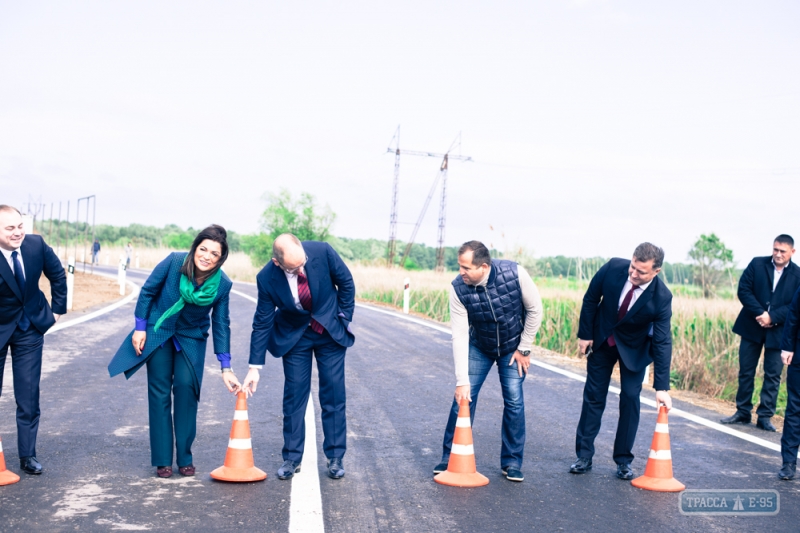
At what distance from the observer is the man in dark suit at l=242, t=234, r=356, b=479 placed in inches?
239

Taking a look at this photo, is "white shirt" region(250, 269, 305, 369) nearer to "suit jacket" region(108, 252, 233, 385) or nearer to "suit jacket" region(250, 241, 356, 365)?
"suit jacket" region(250, 241, 356, 365)

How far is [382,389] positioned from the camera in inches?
399

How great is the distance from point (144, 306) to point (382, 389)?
4699 mm

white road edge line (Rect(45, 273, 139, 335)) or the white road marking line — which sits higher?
the white road marking line

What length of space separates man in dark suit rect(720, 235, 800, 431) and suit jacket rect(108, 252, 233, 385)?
6.02 m

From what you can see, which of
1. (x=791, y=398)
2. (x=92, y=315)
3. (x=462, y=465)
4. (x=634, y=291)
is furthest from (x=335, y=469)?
(x=92, y=315)

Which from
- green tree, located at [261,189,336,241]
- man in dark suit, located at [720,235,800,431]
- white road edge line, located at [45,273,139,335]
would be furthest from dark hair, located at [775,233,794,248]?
green tree, located at [261,189,336,241]

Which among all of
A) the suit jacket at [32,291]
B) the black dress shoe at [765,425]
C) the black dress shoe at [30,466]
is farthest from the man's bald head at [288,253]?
the black dress shoe at [765,425]

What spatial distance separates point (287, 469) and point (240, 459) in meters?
0.36

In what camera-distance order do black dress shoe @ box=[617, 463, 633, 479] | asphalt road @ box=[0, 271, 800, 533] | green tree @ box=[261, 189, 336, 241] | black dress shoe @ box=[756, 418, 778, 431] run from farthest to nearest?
1. green tree @ box=[261, 189, 336, 241]
2. black dress shoe @ box=[756, 418, 778, 431]
3. black dress shoe @ box=[617, 463, 633, 479]
4. asphalt road @ box=[0, 271, 800, 533]

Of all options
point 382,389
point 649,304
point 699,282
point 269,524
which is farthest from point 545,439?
point 699,282

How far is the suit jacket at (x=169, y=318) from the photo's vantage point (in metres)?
5.90

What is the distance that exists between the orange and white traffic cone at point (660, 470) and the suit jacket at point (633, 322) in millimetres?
445

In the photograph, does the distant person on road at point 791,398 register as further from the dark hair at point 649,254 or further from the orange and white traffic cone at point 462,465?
the orange and white traffic cone at point 462,465
